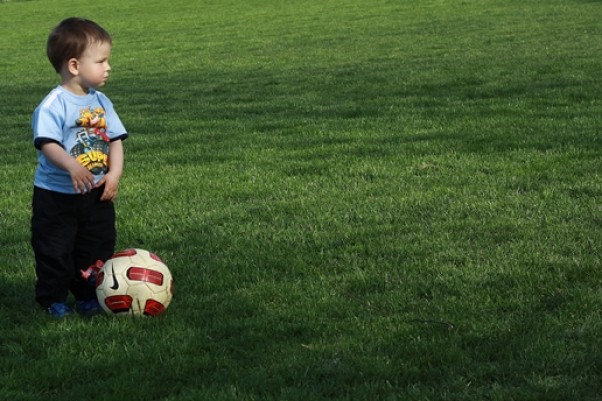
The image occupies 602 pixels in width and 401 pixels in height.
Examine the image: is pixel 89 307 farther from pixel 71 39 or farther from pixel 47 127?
pixel 71 39

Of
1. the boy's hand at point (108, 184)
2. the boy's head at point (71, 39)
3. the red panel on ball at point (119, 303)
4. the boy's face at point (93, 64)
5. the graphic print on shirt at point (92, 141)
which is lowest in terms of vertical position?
the red panel on ball at point (119, 303)

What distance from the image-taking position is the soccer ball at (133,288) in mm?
5193

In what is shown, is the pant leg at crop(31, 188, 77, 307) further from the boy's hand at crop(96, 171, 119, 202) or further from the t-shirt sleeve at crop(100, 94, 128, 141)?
the t-shirt sleeve at crop(100, 94, 128, 141)

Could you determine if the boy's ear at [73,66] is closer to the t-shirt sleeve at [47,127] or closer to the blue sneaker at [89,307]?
the t-shirt sleeve at [47,127]

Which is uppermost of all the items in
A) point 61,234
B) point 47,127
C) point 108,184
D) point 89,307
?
point 47,127

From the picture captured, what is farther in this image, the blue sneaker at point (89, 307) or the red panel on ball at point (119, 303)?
the blue sneaker at point (89, 307)

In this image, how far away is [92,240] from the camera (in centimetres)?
552

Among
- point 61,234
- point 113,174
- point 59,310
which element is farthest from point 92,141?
point 59,310

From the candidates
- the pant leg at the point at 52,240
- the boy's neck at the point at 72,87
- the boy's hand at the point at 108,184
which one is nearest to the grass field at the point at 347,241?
the pant leg at the point at 52,240

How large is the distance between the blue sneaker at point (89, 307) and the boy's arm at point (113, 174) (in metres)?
0.63

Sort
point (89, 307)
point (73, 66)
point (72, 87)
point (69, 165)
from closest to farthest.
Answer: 1. point (69, 165)
2. point (73, 66)
3. point (72, 87)
4. point (89, 307)

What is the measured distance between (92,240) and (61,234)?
25 centimetres

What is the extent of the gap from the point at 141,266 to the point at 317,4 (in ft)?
113

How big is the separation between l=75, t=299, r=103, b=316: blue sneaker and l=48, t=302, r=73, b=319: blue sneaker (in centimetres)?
10
